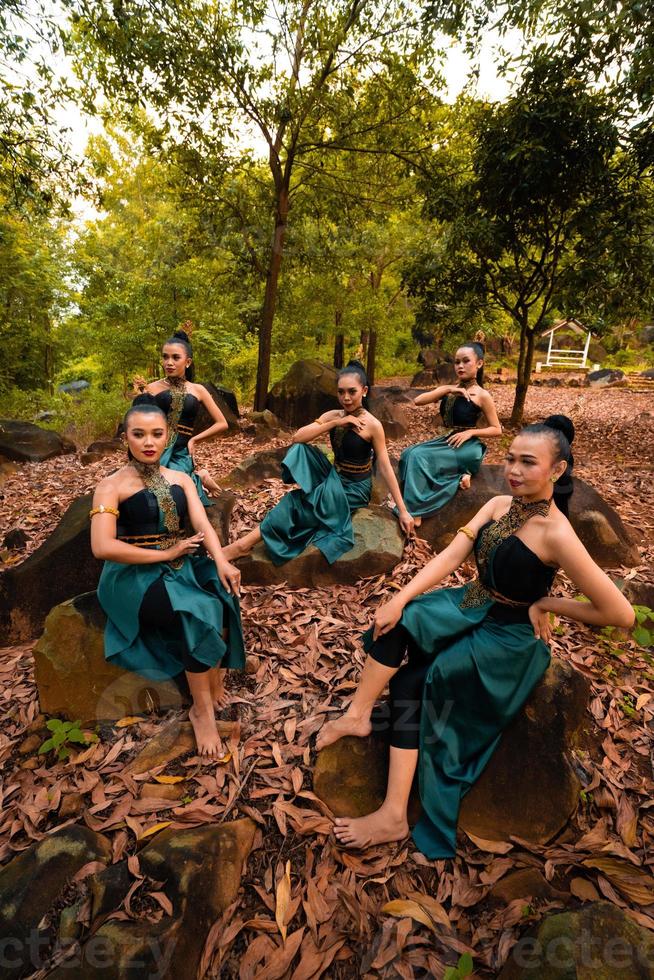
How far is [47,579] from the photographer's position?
415 centimetres

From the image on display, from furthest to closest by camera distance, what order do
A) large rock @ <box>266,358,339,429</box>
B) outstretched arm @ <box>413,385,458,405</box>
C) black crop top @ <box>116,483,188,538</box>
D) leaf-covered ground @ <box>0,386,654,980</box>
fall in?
large rock @ <box>266,358,339,429</box> < outstretched arm @ <box>413,385,458,405</box> < black crop top @ <box>116,483,188,538</box> < leaf-covered ground @ <box>0,386,654,980</box>

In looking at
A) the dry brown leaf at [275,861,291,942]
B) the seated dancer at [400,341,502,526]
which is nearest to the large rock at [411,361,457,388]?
the seated dancer at [400,341,502,526]

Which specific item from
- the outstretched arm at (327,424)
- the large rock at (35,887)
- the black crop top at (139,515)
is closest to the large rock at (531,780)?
the large rock at (35,887)

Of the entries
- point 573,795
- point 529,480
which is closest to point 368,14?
point 529,480

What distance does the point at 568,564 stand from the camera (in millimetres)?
2270

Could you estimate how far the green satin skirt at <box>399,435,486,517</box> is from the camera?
18.0 ft

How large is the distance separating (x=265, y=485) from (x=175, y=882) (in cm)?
527

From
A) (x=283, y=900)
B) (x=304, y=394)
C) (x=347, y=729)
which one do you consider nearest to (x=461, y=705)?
(x=347, y=729)

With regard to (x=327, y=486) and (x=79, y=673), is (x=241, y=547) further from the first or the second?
(x=79, y=673)

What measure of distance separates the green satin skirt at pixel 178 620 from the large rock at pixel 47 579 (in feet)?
4.33

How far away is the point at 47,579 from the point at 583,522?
5.31m

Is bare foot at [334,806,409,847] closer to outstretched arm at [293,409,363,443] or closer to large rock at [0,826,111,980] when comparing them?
large rock at [0,826,111,980]

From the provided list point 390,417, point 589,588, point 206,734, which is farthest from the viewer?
point 390,417

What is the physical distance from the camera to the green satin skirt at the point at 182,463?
16.0 ft
